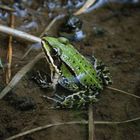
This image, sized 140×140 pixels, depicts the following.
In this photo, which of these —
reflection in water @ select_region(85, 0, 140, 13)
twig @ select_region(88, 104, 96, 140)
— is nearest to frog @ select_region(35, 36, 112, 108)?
twig @ select_region(88, 104, 96, 140)

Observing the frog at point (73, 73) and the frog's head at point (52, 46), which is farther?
the frog's head at point (52, 46)

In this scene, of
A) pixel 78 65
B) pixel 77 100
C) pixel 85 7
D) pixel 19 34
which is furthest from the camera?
pixel 85 7

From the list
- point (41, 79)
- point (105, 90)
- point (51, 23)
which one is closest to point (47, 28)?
point (51, 23)

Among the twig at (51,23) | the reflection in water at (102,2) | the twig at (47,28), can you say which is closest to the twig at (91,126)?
the twig at (47,28)

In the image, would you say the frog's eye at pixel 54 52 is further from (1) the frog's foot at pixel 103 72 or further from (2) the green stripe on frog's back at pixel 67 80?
(1) the frog's foot at pixel 103 72

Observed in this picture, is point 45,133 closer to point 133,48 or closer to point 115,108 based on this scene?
point 115,108

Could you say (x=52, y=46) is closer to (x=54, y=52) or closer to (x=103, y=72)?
(x=54, y=52)

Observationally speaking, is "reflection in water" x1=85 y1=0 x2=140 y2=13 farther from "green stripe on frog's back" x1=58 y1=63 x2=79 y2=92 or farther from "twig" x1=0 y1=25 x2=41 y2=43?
"green stripe on frog's back" x1=58 y1=63 x2=79 y2=92

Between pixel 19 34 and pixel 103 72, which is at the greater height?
pixel 19 34
